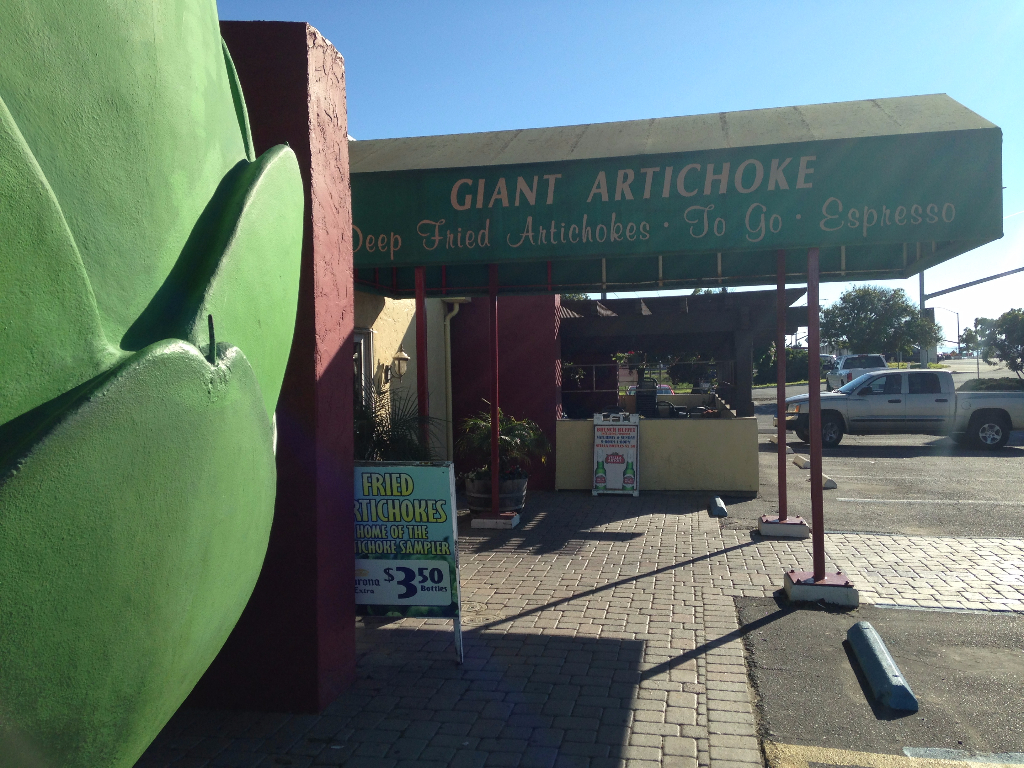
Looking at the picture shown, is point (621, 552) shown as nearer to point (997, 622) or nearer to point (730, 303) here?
point (997, 622)

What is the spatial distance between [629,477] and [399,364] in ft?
12.9

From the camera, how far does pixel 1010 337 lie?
32938 mm

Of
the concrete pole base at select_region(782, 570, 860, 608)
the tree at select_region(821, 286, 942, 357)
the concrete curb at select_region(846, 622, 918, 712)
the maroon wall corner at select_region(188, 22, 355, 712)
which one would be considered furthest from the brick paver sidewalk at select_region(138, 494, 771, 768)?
the tree at select_region(821, 286, 942, 357)

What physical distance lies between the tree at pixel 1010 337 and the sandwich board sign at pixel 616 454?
2782 centimetres

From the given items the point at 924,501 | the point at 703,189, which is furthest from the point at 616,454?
the point at 703,189

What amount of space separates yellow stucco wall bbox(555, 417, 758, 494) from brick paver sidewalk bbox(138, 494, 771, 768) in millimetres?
4228

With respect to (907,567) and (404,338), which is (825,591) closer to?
(907,567)

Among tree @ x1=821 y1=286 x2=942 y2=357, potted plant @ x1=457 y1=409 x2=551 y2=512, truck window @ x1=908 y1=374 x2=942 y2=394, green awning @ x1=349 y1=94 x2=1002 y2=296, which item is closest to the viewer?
green awning @ x1=349 y1=94 x2=1002 y2=296

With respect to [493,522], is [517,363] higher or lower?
higher

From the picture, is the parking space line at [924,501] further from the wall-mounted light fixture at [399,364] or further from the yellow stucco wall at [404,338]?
the wall-mounted light fixture at [399,364]

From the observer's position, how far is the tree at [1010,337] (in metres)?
32.5

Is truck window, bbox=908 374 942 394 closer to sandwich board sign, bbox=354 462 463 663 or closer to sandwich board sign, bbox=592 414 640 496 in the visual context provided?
sandwich board sign, bbox=592 414 640 496

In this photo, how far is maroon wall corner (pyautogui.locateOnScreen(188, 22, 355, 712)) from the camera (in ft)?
13.8

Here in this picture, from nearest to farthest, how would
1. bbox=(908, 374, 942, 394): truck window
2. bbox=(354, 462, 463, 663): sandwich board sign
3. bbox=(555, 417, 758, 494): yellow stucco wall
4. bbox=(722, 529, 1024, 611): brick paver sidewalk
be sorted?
bbox=(354, 462, 463, 663): sandwich board sign, bbox=(722, 529, 1024, 611): brick paver sidewalk, bbox=(555, 417, 758, 494): yellow stucco wall, bbox=(908, 374, 942, 394): truck window
